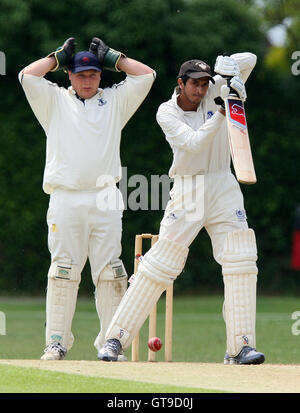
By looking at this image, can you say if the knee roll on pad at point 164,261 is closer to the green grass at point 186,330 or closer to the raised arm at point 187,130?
the raised arm at point 187,130

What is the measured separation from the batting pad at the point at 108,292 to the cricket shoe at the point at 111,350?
0.25 meters

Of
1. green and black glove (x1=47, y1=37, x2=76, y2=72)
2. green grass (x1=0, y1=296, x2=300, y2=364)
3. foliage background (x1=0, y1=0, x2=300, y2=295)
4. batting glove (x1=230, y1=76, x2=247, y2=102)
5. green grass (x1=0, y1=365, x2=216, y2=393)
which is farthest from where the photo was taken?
foliage background (x1=0, y1=0, x2=300, y2=295)

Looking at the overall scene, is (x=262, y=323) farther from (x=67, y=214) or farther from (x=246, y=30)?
(x=67, y=214)

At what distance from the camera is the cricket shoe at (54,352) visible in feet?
18.4

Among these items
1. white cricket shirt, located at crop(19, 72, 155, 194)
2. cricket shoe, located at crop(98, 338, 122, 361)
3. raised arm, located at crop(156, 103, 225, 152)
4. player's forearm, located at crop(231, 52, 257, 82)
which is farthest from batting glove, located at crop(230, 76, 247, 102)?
cricket shoe, located at crop(98, 338, 122, 361)

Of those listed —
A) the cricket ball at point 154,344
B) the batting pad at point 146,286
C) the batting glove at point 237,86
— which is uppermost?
the batting glove at point 237,86

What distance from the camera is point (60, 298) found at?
572cm

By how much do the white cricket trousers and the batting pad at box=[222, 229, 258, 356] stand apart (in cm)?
62

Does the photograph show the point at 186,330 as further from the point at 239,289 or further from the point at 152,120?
the point at 239,289

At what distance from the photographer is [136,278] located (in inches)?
219

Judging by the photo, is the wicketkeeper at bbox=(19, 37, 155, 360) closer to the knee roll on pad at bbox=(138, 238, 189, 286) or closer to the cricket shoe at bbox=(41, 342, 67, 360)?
the cricket shoe at bbox=(41, 342, 67, 360)

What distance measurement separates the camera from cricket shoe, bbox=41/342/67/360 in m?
5.60

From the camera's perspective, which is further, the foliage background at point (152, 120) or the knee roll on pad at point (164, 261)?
the foliage background at point (152, 120)

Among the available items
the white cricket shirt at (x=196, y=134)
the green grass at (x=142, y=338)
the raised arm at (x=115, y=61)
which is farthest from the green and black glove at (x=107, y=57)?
the green grass at (x=142, y=338)
